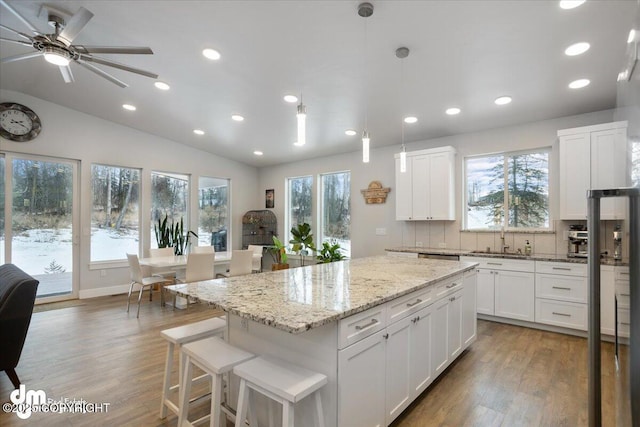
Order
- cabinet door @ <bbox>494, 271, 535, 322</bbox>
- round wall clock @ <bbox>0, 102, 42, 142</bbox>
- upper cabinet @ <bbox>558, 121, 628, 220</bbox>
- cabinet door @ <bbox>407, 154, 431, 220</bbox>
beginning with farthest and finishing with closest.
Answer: cabinet door @ <bbox>407, 154, 431, 220</bbox> → round wall clock @ <bbox>0, 102, 42, 142</bbox> → cabinet door @ <bbox>494, 271, 535, 322</bbox> → upper cabinet @ <bbox>558, 121, 628, 220</bbox>

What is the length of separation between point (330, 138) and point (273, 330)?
419 cm

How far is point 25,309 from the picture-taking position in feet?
7.81

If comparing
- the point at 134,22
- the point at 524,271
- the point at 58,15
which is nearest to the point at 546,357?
the point at 524,271

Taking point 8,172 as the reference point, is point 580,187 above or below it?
below

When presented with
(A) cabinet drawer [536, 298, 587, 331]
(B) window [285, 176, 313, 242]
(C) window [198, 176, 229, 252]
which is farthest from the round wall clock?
(A) cabinet drawer [536, 298, 587, 331]

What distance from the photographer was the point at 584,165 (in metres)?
3.63

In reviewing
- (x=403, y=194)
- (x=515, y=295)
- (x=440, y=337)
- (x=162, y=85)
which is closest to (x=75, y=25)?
(x=162, y=85)

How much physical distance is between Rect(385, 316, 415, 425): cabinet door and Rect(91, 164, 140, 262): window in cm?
565

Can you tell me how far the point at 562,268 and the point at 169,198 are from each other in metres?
6.66

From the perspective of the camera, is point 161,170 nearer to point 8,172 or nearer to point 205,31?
point 8,172

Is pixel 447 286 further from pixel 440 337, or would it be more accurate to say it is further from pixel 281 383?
pixel 281 383

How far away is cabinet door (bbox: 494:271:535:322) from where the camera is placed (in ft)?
12.5

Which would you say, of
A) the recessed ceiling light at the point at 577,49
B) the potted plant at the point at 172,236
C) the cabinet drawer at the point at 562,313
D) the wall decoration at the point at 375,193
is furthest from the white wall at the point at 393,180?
A: the potted plant at the point at 172,236

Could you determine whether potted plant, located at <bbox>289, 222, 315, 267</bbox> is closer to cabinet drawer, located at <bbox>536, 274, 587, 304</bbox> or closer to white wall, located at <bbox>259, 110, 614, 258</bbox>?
white wall, located at <bbox>259, 110, 614, 258</bbox>
